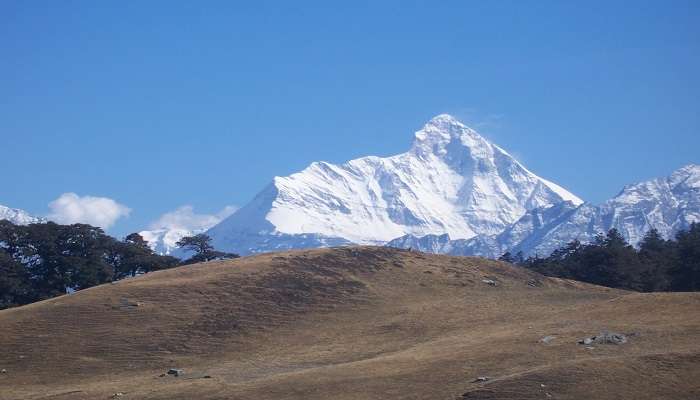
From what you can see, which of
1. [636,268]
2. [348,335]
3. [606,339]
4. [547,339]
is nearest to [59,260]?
[348,335]

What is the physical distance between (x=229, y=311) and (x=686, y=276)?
46765 mm

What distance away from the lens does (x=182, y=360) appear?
175 ft

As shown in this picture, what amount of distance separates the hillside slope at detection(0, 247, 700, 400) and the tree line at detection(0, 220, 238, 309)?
17.6 m

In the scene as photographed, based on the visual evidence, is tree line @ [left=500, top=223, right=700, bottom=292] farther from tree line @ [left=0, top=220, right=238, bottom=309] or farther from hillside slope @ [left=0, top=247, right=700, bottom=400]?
tree line @ [left=0, top=220, right=238, bottom=309]

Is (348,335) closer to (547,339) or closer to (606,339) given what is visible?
(547,339)

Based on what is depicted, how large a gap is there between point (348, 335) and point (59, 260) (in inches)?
1682

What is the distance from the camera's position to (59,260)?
90438mm

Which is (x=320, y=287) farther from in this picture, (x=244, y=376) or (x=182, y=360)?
(x=244, y=376)

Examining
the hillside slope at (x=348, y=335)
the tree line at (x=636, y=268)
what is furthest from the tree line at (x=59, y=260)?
the tree line at (x=636, y=268)

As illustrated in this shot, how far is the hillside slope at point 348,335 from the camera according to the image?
41.4 meters

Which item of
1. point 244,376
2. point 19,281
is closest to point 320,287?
point 244,376

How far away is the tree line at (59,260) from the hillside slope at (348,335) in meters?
17.6

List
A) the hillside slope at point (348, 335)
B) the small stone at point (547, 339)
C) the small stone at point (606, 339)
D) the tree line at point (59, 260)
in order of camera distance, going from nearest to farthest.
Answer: the hillside slope at point (348, 335) < the small stone at point (606, 339) < the small stone at point (547, 339) < the tree line at point (59, 260)

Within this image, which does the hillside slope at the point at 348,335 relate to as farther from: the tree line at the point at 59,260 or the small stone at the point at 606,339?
the tree line at the point at 59,260
